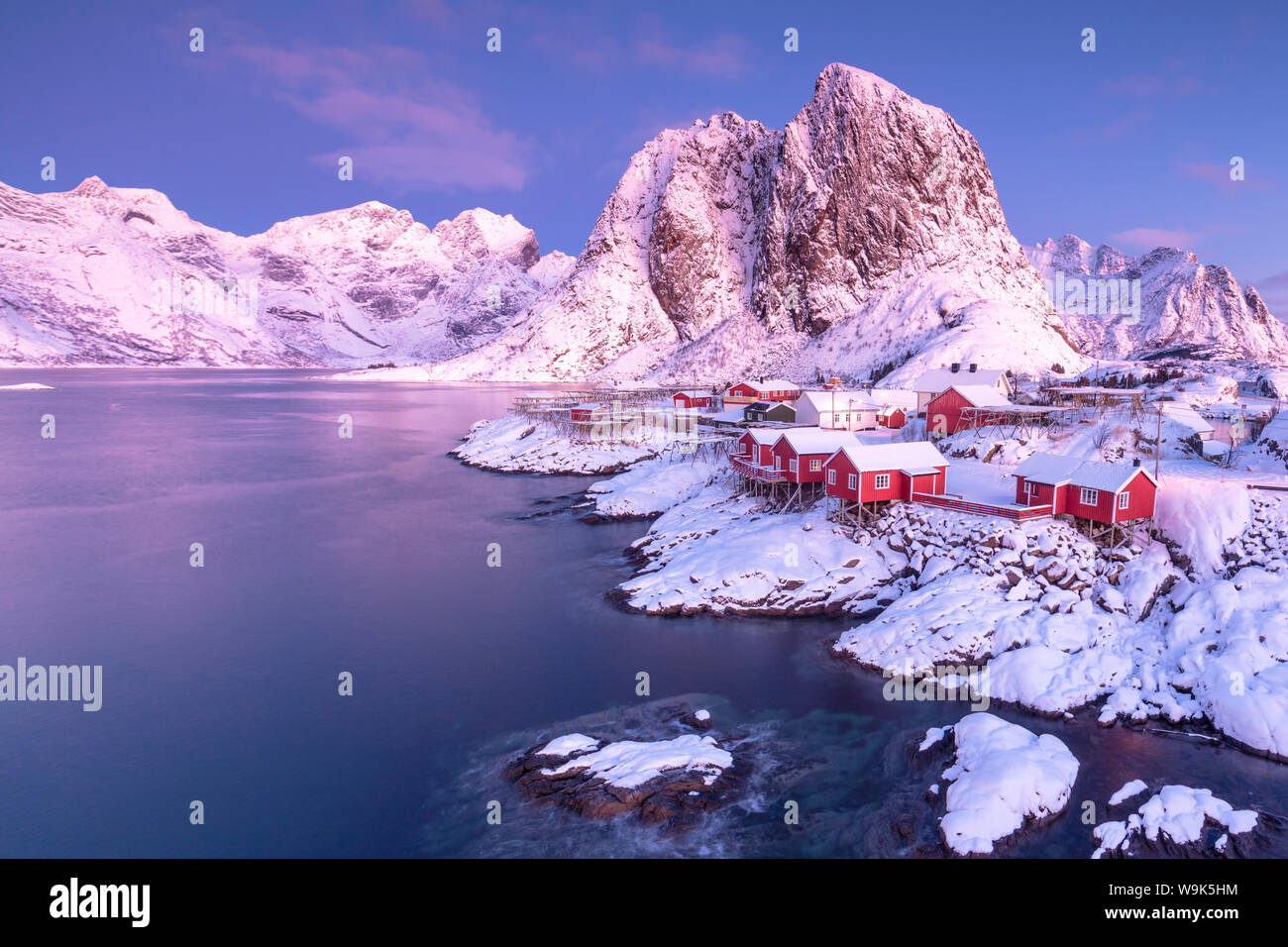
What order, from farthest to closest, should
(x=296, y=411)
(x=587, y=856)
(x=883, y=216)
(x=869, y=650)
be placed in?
(x=883, y=216), (x=296, y=411), (x=869, y=650), (x=587, y=856)

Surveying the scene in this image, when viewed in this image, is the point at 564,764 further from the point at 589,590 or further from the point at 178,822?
the point at 589,590

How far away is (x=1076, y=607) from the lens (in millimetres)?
26312

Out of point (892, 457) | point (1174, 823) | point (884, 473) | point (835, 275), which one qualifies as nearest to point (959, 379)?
point (892, 457)

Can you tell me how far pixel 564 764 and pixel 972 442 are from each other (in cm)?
3789

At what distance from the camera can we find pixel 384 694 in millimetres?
24141

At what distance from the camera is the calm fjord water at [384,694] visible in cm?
1709

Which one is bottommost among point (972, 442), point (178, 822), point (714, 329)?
point (178, 822)

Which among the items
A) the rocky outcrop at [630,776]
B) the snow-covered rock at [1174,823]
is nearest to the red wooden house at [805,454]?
the rocky outcrop at [630,776]

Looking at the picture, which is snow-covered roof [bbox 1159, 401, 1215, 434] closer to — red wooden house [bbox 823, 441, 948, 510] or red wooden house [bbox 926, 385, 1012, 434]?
red wooden house [bbox 926, 385, 1012, 434]

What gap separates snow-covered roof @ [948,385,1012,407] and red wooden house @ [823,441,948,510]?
16162mm

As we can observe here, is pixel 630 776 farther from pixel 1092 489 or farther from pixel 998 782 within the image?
pixel 1092 489

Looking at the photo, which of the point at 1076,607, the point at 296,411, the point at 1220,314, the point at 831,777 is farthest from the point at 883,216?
the point at 831,777

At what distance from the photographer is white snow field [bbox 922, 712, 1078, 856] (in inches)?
626
